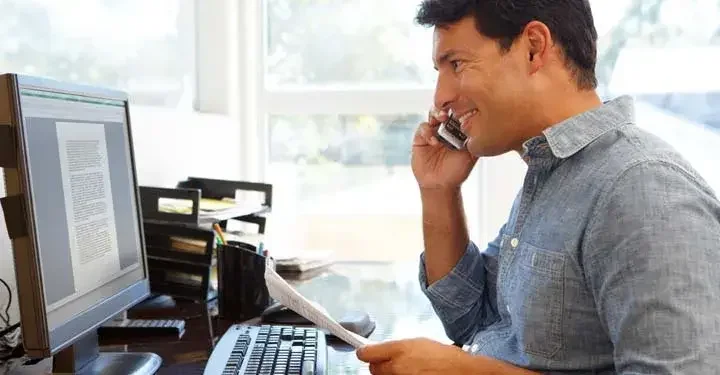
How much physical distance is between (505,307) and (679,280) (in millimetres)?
379

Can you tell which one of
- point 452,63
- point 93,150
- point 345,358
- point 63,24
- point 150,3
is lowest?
point 345,358

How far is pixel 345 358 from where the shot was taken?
3.99 ft

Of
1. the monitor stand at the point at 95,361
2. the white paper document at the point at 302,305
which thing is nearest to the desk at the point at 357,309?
the monitor stand at the point at 95,361

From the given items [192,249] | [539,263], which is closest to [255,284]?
[192,249]

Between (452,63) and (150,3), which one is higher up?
(150,3)

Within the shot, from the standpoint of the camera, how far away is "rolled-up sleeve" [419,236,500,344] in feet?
4.18

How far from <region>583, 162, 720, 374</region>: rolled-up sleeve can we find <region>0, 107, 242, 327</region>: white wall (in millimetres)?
1039

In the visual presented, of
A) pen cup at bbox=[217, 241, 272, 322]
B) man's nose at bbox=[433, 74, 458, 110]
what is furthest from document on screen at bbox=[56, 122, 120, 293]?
man's nose at bbox=[433, 74, 458, 110]

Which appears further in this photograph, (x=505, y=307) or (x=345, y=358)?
(x=345, y=358)

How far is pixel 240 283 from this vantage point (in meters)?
1.44

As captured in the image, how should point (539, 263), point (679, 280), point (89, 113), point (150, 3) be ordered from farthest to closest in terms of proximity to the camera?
point (150, 3) < point (89, 113) < point (539, 263) < point (679, 280)

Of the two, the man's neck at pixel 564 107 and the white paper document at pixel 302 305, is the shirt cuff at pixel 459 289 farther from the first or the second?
the man's neck at pixel 564 107

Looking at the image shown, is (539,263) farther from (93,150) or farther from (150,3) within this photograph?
(150,3)

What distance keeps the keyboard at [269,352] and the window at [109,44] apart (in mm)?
672
